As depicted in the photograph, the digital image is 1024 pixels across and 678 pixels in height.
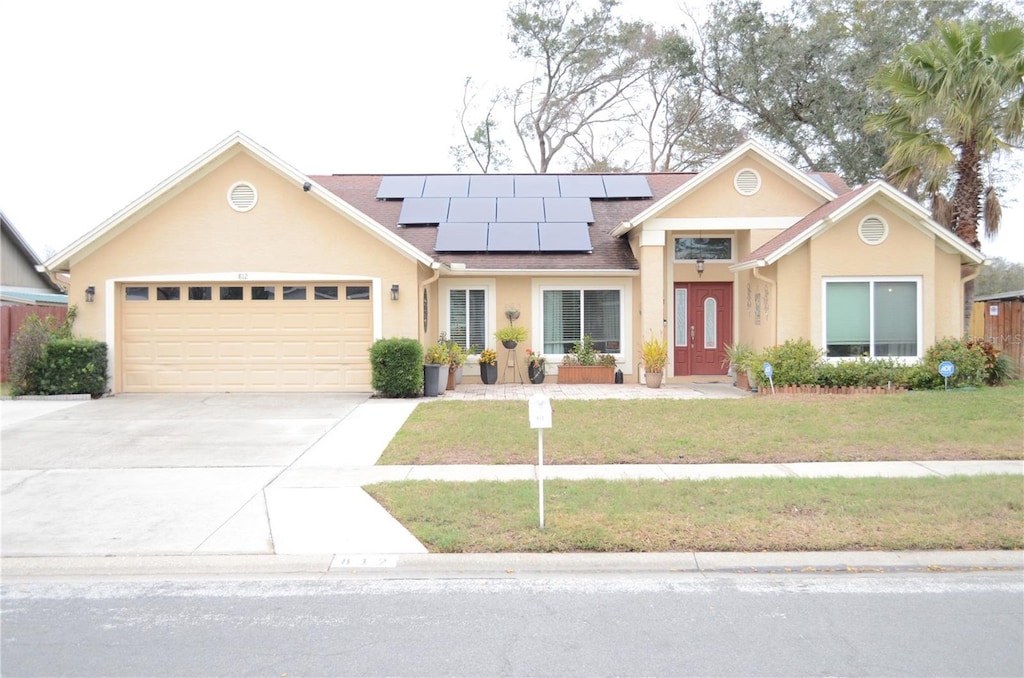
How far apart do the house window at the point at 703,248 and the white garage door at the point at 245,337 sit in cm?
735

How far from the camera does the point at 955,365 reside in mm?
14625

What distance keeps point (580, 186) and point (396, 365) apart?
9103 millimetres

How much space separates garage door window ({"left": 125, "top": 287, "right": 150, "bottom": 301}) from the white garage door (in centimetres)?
2

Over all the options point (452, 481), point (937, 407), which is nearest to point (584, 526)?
point (452, 481)

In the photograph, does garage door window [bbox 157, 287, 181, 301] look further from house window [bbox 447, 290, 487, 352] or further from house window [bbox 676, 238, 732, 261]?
house window [bbox 676, 238, 732, 261]

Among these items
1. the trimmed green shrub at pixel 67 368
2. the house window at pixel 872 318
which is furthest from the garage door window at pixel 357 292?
the house window at pixel 872 318

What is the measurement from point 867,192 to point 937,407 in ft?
15.0

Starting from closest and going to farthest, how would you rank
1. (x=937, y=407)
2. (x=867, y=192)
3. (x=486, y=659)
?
(x=486, y=659)
(x=937, y=407)
(x=867, y=192)

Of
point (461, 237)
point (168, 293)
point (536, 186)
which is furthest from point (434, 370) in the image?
point (536, 186)

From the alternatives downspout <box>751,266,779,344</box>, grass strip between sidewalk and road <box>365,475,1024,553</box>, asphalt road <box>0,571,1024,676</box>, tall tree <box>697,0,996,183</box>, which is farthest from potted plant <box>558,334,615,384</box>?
tall tree <box>697,0,996,183</box>

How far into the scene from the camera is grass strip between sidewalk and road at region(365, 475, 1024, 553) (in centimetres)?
639

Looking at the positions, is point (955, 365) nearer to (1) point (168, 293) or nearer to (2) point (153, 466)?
(2) point (153, 466)

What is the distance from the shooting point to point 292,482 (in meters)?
8.65

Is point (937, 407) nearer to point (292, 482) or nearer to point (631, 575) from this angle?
point (631, 575)
